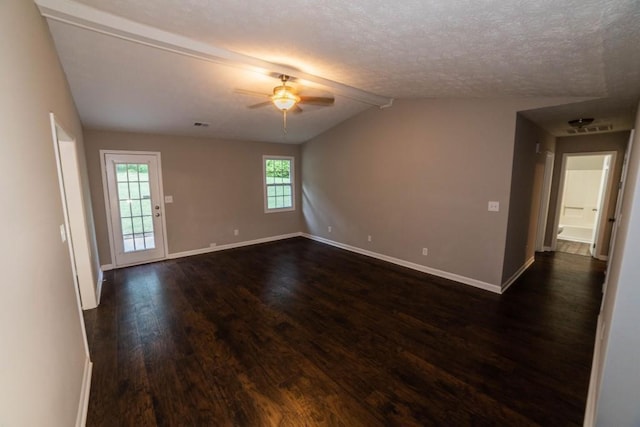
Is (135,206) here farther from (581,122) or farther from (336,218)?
(581,122)

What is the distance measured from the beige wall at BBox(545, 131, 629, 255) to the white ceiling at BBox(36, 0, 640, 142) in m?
1.29

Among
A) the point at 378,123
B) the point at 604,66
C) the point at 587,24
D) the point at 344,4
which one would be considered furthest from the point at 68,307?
the point at 378,123

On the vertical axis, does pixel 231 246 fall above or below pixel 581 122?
below

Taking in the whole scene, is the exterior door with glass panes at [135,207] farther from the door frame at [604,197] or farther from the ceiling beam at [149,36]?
the door frame at [604,197]

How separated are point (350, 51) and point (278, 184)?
451 cm

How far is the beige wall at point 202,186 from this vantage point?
4.52m

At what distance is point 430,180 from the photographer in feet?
13.7

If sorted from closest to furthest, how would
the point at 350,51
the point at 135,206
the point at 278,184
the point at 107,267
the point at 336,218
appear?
1. the point at 350,51
2. the point at 107,267
3. the point at 135,206
4. the point at 336,218
5. the point at 278,184

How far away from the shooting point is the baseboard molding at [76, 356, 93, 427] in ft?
5.60

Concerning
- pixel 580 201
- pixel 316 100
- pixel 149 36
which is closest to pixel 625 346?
pixel 316 100

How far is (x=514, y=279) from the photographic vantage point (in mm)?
4078

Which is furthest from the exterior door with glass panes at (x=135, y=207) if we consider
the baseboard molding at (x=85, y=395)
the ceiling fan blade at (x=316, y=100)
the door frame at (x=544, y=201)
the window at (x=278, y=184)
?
the door frame at (x=544, y=201)

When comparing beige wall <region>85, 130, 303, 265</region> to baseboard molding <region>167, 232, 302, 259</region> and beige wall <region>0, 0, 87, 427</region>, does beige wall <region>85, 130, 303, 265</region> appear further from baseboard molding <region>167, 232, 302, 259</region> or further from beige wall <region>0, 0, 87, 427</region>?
beige wall <region>0, 0, 87, 427</region>

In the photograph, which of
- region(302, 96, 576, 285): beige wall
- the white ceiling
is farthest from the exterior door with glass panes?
region(302, 96, 576, 285): beige wall
